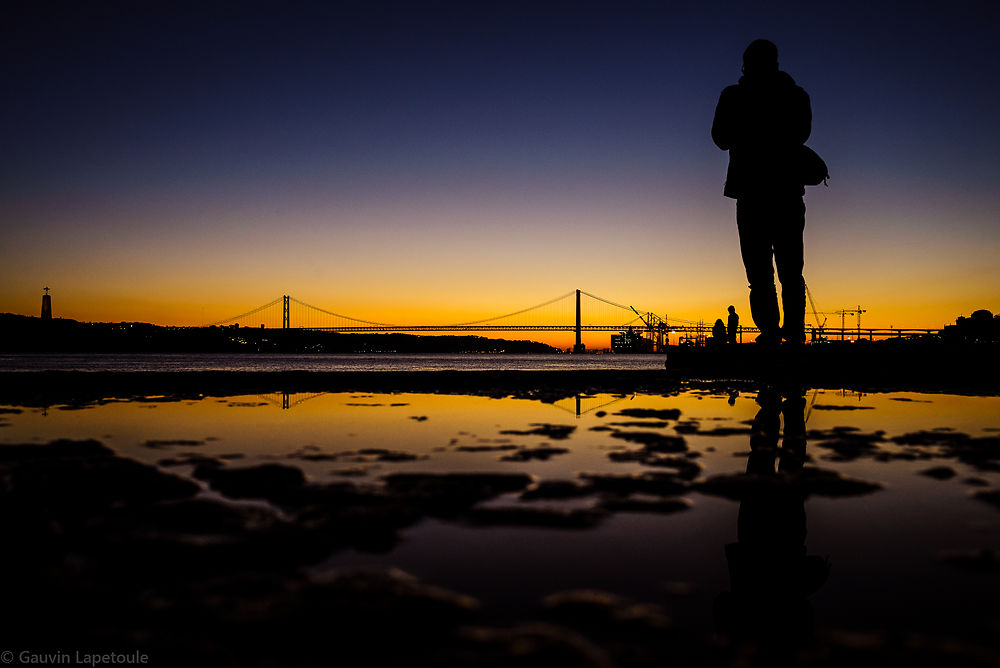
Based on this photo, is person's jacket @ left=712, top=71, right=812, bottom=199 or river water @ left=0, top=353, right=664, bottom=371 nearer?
person's jacket @ left=712, top=71, right=812, bottom=199

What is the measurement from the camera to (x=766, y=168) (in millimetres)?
5277

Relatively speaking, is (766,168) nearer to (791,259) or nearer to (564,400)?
(791,259)

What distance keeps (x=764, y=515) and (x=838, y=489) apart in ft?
1.31

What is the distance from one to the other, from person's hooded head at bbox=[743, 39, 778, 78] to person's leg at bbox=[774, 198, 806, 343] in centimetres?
110

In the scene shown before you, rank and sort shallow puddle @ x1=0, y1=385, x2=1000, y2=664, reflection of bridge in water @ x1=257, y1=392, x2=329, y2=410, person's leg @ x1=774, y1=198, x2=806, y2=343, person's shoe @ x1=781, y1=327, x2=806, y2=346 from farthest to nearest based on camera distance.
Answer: person's shoe @ x1=781, y1=327, x2=806, y2=346 → person's leg @ x1=774, y1=198, x2=806, y2=343 → reflection of bridge in water @ x1=257, y1=392, x2=329, y2=410 → shallow puddle @ x1=0, y1=385, x2=1000, y2=664

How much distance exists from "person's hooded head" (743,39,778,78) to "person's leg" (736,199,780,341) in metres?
1.05

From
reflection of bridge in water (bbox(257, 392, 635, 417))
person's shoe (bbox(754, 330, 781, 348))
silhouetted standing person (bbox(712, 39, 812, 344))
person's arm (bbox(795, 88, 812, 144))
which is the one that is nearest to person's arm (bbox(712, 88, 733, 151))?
silhouetted standing person (bbox(712, 39, 812, 344))

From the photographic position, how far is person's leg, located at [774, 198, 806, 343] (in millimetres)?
5316

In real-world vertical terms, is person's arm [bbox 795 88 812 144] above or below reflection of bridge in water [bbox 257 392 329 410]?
above

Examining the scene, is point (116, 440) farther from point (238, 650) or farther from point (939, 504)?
point (939, 504)

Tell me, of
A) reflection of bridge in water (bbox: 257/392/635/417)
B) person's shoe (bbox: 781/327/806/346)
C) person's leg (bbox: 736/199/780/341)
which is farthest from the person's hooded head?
reflection of bridge in water (bbox: 257/392/635/417)

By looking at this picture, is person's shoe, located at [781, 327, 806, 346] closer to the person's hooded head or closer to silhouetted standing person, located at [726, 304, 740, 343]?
the person's hooded head

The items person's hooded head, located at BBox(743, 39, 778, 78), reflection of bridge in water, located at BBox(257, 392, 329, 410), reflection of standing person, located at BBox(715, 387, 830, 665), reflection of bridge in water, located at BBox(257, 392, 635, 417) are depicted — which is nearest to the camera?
reflection of standing person, located at BBox(715, 387, 830, 665)

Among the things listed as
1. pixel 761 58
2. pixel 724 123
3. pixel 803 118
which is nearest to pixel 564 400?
pixel 724 123
